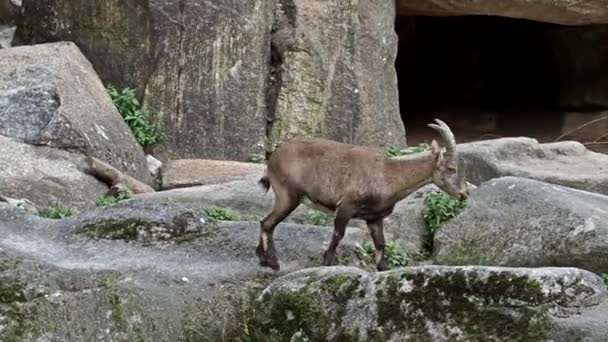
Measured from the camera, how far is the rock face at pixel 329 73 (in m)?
14.7

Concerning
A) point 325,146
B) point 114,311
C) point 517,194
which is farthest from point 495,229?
point 114,311

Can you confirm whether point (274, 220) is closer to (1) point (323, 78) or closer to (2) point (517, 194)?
(2) point (517, 194)

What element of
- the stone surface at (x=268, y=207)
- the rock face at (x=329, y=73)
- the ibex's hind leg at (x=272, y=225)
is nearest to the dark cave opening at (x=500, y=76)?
the rock face at (x=329, y=73)

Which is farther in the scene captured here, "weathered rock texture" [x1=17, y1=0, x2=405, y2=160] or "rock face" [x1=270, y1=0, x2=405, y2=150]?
"rock face" [x1=270, y1=0, x2=405, y2=150]

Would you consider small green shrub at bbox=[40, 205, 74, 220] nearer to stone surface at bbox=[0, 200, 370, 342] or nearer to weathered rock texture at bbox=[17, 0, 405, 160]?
stone surface at bbox=[0, 200, 370, 342]

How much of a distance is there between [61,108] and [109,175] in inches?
33.5

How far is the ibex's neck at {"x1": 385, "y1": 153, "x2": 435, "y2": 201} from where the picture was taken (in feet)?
29.8

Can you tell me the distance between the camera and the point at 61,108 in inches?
478

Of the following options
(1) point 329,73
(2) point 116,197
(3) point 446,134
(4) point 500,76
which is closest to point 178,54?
(1) point 329,73

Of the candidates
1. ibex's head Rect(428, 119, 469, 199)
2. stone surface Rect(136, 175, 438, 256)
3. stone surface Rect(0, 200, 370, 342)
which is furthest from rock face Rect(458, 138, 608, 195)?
stone surface Rect(0, 200, 370, 342)

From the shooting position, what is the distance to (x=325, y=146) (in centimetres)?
911

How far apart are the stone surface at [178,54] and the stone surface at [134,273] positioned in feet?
16.2

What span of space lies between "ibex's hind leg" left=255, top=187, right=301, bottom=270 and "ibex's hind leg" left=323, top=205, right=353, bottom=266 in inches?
12.7

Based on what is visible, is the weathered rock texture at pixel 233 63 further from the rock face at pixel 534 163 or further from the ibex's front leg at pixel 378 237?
the ibex's front leg at pixel 378 237
